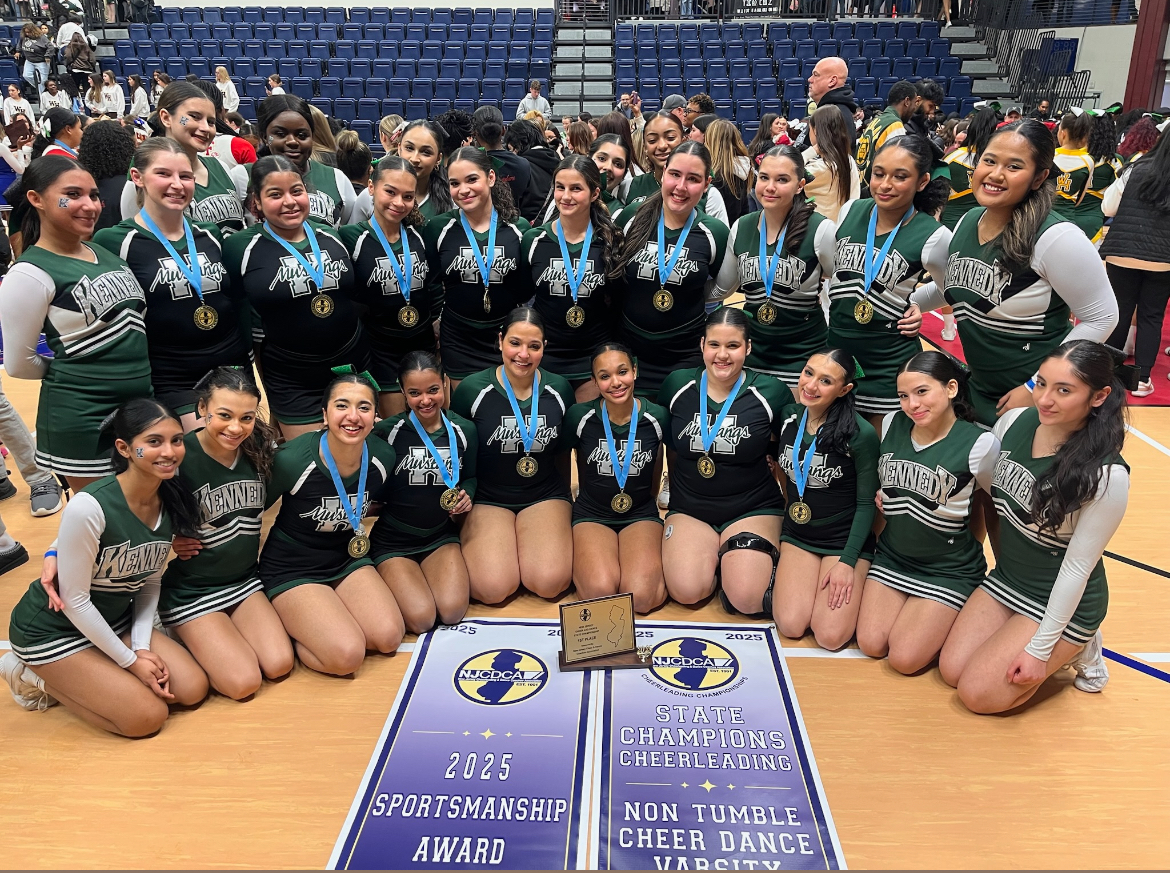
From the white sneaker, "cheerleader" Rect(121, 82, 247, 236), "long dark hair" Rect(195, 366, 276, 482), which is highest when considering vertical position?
"cheerleader" Rect(121, 82, 247, 236)

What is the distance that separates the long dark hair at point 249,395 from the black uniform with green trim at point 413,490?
0.44 m

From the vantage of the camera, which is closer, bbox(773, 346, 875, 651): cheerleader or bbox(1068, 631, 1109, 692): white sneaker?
bbox(1068, 631, 1109, 692): white sneaker

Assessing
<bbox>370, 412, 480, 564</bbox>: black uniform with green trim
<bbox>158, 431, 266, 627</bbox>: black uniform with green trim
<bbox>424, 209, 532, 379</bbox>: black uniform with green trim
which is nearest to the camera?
<bbox>158, 431, 266, 627</bbox>: black uniform with green trim

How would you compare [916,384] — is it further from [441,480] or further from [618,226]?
[441,480]

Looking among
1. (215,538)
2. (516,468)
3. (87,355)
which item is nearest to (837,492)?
(516,468)

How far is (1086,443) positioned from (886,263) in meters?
1.00

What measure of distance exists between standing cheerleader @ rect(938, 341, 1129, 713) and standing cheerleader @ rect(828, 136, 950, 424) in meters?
0.56

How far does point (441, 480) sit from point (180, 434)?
1023 mm

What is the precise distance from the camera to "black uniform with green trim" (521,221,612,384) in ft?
12.0

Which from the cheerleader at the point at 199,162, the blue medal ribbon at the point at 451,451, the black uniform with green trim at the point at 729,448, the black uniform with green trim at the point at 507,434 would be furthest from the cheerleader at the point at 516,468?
the cheerleader at the point at 199,162

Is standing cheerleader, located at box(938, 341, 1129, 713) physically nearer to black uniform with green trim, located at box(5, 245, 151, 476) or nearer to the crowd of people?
the crowd of people

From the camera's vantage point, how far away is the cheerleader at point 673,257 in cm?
355

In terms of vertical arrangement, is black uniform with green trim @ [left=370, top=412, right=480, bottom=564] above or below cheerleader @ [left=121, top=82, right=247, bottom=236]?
below

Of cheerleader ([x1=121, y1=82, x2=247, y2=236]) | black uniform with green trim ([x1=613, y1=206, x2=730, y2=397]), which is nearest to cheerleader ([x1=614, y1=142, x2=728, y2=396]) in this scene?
black uniform with green trim ([x1=613, y1=206, x2=730, y2=397])
